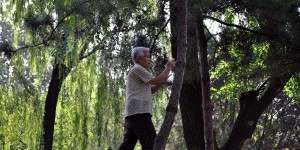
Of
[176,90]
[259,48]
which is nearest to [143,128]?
[176,90]

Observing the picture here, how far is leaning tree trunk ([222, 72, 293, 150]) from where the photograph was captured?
8.12 m

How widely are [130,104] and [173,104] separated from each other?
0.60 metres

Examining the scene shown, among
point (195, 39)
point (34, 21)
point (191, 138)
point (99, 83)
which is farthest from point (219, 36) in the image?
point (34, 21)

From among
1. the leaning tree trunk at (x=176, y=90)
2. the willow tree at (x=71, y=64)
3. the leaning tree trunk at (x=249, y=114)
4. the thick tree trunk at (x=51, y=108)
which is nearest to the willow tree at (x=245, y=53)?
the leaning tree trunk at (x=249, y=114)

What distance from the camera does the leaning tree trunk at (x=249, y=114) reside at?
8.12m

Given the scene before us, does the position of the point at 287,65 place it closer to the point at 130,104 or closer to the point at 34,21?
the point at 130,104

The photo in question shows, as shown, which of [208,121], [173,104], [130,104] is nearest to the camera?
[173,104]

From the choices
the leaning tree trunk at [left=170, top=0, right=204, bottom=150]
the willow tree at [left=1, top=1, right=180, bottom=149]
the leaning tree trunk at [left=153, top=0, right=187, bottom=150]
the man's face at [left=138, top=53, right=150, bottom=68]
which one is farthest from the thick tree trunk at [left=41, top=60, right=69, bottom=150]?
the leaning tree trunk at [left=153, top=0, right=187, bottom=150]

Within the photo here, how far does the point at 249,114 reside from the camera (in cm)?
823

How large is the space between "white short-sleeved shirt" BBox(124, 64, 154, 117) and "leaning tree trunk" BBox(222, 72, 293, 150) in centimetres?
326

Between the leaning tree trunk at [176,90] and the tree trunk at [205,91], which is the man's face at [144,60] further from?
the tree trunk at [205,91]

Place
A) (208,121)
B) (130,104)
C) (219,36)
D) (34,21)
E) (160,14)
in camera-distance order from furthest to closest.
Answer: (34,21) → (219,36) → (160,14) → (208,121) → (130,104)

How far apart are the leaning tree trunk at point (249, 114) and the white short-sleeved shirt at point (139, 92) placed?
3260 millimetres

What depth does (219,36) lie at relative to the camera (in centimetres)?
757
